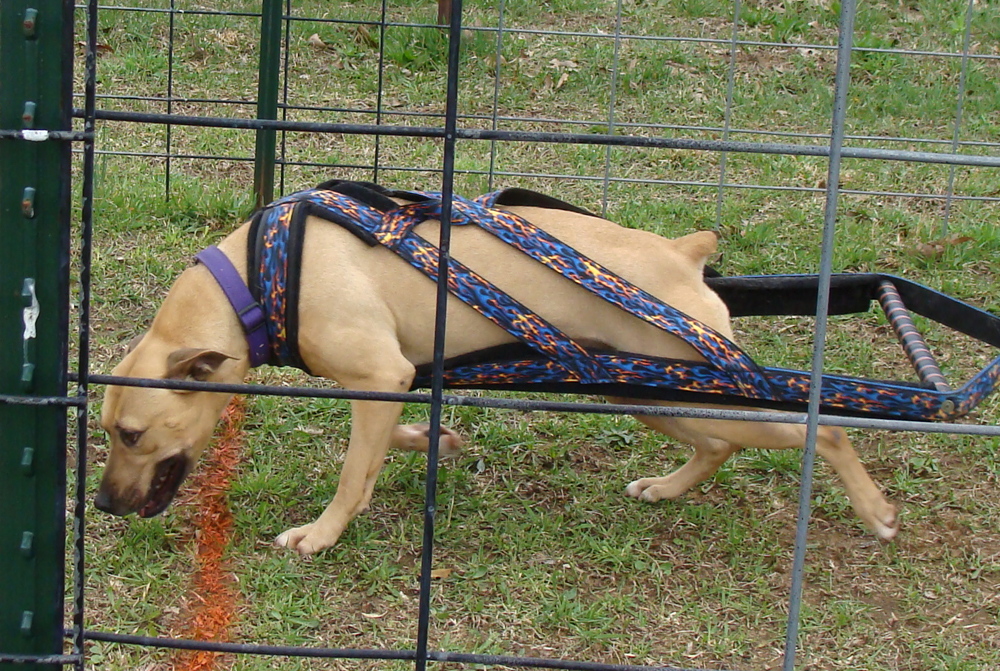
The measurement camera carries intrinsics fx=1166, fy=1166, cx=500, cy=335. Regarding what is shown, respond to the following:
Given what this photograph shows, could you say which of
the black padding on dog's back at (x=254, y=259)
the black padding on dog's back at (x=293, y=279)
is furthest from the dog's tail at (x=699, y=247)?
the black padding on dog's back at (x=254, y=259)

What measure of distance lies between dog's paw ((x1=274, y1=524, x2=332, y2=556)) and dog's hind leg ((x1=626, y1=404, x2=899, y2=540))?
121 centimetres

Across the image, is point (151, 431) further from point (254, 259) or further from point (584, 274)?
point (584, 274)

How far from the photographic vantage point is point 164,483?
3602mm

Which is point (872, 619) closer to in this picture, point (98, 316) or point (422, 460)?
point (422, 460)

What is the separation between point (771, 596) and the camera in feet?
12.3

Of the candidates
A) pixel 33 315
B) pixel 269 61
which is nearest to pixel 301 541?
pixel 33 315

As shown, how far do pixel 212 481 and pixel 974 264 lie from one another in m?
4.12

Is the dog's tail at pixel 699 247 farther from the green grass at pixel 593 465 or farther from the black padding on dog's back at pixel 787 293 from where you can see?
the green grass at pixel 593 465

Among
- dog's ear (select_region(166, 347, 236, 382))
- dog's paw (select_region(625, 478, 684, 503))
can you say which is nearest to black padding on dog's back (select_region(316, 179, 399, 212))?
dog's ear (select_region(166, 347, 236, 382))

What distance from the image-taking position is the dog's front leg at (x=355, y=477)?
374cm

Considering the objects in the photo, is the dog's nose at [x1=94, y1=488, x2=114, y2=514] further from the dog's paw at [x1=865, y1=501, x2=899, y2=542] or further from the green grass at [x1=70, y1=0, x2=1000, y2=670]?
the dog's paw at [x1=865, y1=501, x2=899, y2=542]

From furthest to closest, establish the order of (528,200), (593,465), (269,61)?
(269,61), (593,465), (528,200)

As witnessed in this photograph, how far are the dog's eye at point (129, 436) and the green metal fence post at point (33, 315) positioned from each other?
1151 millimetres

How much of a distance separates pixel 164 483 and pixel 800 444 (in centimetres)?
204
